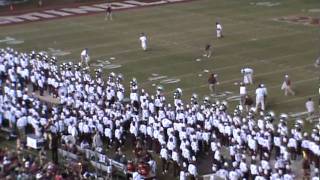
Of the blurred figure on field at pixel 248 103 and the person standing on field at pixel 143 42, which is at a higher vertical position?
the person standing on field at pixel 143 42

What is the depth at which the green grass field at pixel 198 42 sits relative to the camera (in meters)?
29.8

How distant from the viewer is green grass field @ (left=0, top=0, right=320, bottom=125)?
1171 inches

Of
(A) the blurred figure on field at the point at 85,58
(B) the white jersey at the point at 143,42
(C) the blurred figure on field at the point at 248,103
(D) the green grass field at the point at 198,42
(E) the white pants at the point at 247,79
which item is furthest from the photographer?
(B) the white jersey at the point at 143,42

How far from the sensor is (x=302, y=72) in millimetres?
Result: 30281

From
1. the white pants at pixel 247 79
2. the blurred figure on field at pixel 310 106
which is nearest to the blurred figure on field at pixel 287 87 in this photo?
the white pants at pixel 247 79

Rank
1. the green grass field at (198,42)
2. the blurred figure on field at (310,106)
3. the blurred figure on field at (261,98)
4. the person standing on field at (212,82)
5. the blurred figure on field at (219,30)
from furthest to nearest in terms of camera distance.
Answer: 1. the blurred figure on field at (219,30)
2. the green grass field at (198,42)
3. the person standing on field at (212,82)
4. the blurred figure on field at (261,98)
5. the blurred figure on field at (310,106)

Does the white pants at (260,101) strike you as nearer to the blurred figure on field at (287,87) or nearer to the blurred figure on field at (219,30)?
the blurred figure on field at (287,87)

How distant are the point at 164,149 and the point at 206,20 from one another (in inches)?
852

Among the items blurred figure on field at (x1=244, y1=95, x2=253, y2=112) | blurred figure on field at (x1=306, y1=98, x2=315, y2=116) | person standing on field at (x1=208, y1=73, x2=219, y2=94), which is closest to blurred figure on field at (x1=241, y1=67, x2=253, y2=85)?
person standing on field at (x1=208, y1=73, x2=219, y2=94)

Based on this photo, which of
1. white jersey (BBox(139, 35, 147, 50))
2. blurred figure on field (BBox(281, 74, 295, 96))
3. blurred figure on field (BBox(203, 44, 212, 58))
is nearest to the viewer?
blurred figure on field (BBox(281, 74, 295, 96))

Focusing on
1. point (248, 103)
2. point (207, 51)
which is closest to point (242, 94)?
point (248, 103)

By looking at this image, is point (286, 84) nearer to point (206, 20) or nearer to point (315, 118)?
point (315, 118)

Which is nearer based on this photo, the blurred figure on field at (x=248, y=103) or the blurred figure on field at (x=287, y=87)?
the blurred figure on field at (x=248, y=103)

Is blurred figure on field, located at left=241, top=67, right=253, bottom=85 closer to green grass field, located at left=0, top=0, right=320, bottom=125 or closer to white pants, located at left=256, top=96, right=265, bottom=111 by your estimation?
green grass field, located at left=0, top=0, right=320, bottom=125
